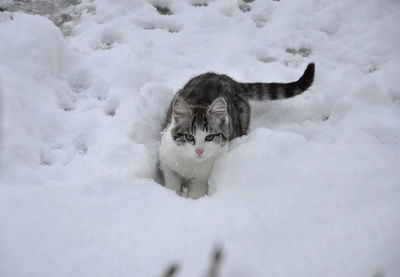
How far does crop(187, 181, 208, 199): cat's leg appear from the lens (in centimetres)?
308

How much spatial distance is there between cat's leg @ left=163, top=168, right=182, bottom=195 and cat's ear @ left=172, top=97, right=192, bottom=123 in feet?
1.46

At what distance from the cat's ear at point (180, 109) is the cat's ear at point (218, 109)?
0.58ft

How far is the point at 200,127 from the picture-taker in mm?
2986

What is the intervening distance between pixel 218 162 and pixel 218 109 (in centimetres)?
44

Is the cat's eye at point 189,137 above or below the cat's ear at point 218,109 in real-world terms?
below

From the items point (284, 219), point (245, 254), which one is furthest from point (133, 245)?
point (284, 219)

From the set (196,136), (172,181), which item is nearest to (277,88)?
(196,136)

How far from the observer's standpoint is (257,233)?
205 centimetres

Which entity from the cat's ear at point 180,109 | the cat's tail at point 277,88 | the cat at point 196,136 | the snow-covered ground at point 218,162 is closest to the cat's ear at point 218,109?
the cat at point 196,136

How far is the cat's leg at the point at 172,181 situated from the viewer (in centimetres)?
310

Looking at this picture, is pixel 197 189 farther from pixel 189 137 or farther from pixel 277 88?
pixel 277 88

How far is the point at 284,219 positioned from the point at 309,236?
0.17 m

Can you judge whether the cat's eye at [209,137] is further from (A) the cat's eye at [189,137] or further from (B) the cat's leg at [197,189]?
(B) the cat's leg at [197,189]

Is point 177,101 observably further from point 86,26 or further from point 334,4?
point 334,4
